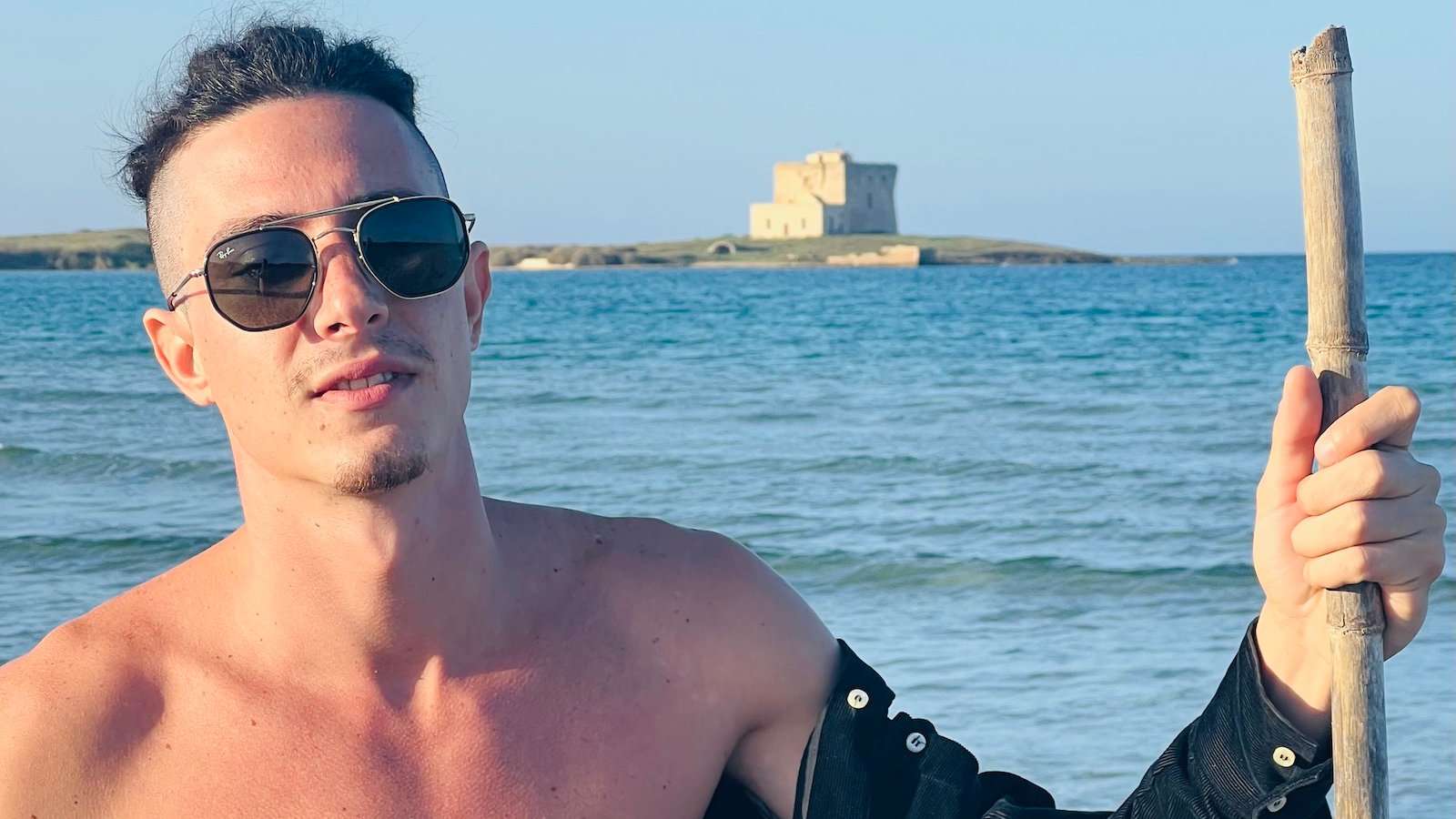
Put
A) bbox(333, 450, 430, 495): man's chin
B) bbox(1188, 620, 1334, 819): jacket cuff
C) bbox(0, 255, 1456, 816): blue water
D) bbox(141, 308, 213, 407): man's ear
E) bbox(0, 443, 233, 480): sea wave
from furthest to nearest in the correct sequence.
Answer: bbox(0, 443, 233, 480): sea wave → bbox(0, 255, 1456, 816): blue water → bbox(141, 308, 213, 407): man's ear → bbox(333, 450, 430, 495): man's chin → bbox(1188, 620, 1334, 819): jacket cuff

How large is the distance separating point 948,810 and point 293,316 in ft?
4.10

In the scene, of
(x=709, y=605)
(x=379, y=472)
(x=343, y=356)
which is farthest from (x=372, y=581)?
(x=709, y=605)

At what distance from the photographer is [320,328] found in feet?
8.23

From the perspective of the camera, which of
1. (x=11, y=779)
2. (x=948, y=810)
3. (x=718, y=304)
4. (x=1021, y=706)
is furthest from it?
(x=718, y=304)

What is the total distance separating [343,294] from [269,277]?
11 cm

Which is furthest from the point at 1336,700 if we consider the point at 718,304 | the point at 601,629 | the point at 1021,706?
the point at 718,304

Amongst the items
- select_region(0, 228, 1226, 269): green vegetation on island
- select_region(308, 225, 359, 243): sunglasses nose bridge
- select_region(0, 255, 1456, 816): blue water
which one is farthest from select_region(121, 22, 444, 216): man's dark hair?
select_region(0, 228, 1226, 269): green vegetation on island

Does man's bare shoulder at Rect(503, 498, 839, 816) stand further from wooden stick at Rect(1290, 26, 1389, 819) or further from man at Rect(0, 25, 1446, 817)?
wooden stick at Rect(1290, 26, 1389, 819)

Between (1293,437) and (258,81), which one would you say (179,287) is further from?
(1293,437)

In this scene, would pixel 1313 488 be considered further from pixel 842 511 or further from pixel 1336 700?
pixel 842 511

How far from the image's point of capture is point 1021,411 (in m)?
18.1

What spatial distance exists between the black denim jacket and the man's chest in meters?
0.14

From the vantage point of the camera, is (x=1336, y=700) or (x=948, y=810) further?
(x=948, y=810)

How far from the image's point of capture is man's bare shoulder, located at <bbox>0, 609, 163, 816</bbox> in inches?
98.3
